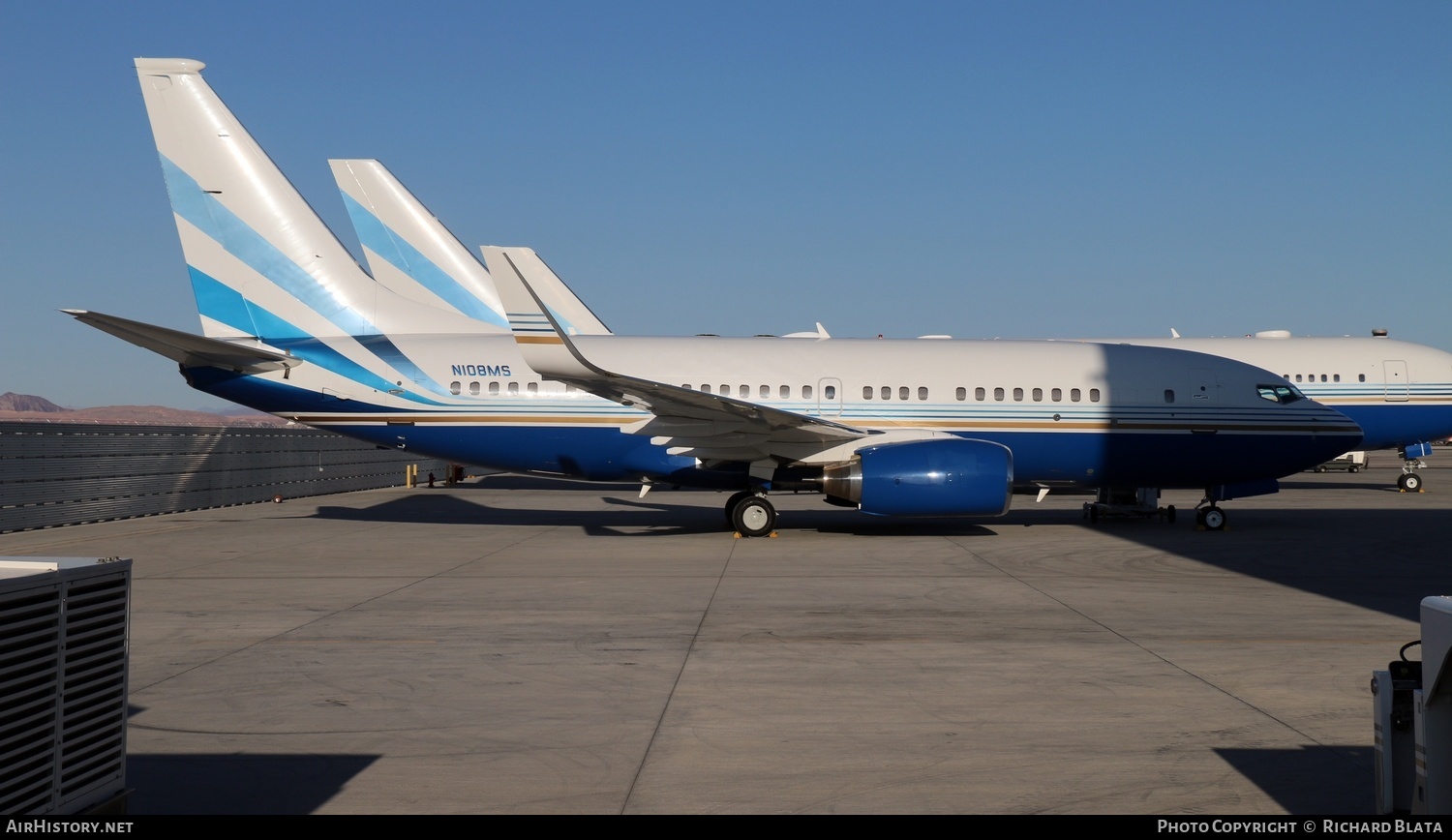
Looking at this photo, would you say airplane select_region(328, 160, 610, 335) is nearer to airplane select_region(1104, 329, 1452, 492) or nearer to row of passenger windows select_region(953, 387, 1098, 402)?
row of passenger windows select_region(953, 387, 1098, 402)

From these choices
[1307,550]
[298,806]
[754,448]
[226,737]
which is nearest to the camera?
[298,806]

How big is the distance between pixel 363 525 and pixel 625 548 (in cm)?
689

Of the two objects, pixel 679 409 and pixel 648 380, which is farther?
pixel 648 380

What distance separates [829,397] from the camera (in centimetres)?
1881

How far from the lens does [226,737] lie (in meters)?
6.10

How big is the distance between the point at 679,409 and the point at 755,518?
237cm

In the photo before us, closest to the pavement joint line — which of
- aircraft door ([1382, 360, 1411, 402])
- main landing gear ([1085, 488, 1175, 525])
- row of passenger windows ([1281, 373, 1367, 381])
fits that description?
main landing gear ([1085, 488, 1175, 525])

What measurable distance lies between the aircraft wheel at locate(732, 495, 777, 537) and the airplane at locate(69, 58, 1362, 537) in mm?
35

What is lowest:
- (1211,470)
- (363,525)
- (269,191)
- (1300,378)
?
(363,525)

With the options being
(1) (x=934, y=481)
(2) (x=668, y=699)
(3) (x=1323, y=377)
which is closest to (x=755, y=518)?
(1) (x=934, y=481)

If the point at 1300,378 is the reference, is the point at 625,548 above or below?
below

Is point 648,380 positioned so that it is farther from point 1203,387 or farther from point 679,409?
point 1203,387

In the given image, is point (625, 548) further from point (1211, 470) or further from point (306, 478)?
point (306, 478)
